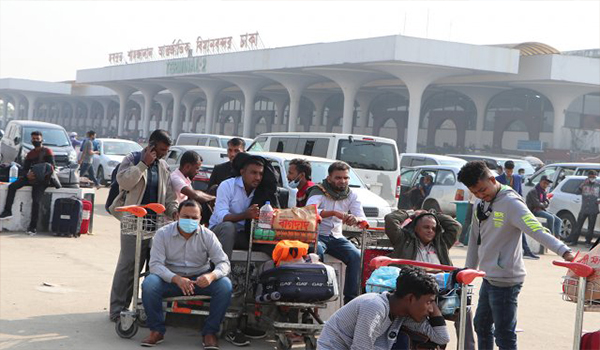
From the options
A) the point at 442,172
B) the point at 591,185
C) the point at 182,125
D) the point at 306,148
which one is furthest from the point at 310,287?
the point at 182,125

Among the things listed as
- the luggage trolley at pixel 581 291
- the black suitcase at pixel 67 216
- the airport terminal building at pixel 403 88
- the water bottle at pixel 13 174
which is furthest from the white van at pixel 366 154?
the airport terminal building at pixel 403 88

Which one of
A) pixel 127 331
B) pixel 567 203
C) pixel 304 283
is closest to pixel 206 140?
pixel 567 203

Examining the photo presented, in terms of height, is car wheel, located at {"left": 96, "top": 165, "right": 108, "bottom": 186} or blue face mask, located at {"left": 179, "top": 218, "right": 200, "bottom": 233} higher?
blue face mask, located at {"left": 179, "top": 218, "right": 200, "bottom": 233}

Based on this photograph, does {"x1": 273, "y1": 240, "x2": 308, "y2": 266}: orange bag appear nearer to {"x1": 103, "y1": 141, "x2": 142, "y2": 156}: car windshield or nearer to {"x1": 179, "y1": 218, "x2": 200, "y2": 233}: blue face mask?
{"x1": 179, "y1": 218, "x2": 200, "y2": 233}: blue face mask

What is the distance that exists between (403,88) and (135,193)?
44.6 meters

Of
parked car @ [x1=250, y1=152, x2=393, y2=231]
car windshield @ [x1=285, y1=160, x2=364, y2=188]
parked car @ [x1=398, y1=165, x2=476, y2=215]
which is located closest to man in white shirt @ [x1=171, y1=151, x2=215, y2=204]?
parked car @ [x1=250, y1=152, x2=393, y2=231]

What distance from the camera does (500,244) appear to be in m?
6.53

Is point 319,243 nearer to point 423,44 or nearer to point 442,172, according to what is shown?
point 442,172

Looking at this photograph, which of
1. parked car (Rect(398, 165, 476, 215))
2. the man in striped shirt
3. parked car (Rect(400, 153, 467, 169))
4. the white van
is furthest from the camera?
parked car (Rect(400, 153, 467, 169))

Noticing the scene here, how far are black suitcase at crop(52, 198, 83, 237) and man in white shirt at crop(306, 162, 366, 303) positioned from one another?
289 inches

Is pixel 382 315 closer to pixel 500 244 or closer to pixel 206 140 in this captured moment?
pixel 500 244

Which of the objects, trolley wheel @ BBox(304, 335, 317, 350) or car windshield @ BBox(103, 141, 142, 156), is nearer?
trolley wheel @ BBox(304, 335, 317, 350)

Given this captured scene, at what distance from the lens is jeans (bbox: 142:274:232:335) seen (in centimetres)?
777

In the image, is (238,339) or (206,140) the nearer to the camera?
(238,339)
